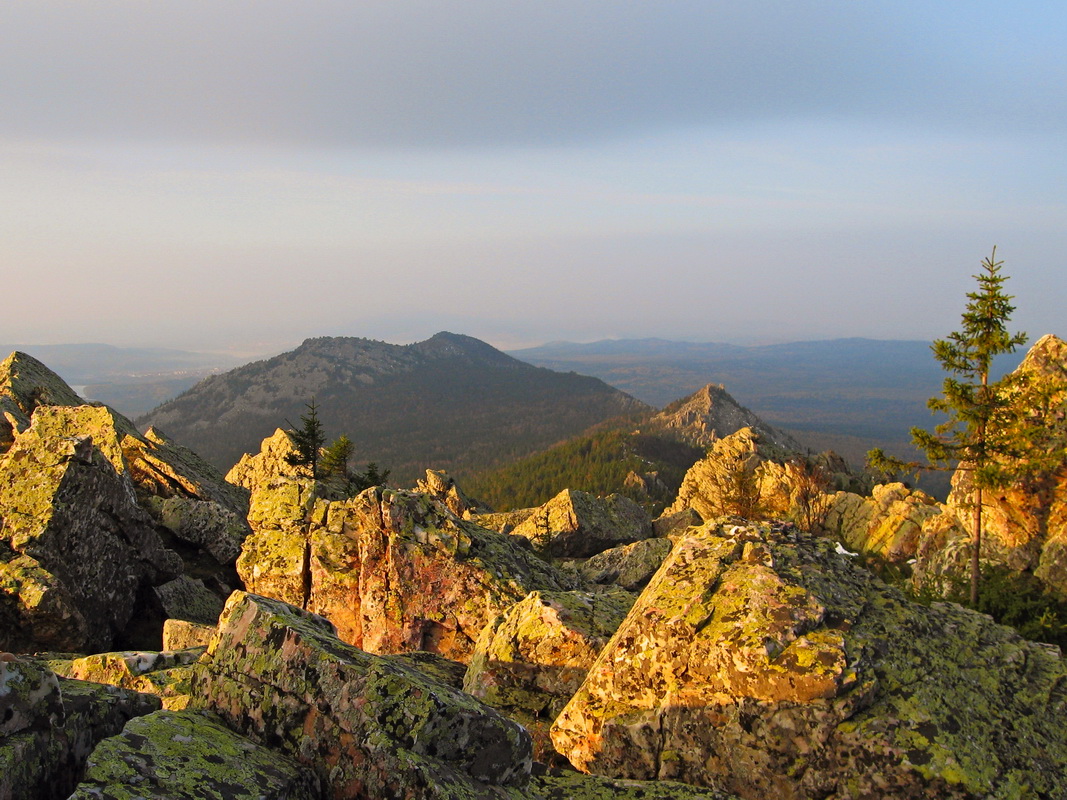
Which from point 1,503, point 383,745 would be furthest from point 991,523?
point 1,503

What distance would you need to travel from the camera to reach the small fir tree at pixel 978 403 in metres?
27.5

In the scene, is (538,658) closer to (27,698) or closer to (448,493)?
(27,698)

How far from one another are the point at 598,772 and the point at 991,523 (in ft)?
103

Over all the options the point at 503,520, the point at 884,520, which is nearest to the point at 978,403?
the point at 884,520

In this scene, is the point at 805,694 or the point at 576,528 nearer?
the point at 805,694

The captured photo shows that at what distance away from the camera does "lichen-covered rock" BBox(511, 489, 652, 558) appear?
47.6 meters

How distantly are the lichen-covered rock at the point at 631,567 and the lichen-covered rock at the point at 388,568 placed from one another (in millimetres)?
12231

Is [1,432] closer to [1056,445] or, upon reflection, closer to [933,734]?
[933,734]

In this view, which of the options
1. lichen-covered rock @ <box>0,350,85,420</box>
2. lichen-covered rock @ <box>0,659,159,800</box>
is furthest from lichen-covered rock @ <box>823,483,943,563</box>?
lichen-covered rock @ <box>0,350,85,420</box>

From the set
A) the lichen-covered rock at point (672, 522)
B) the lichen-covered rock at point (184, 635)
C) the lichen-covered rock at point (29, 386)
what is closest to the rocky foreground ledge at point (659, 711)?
the lichen-covered rock at point (184, 635)

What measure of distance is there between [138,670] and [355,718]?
5.73 meters

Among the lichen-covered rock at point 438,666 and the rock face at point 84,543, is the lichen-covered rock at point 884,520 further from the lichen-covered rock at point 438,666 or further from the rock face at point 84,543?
the rock face at point 84,543

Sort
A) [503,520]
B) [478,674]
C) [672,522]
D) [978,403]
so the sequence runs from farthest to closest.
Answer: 1. [672,522]
2. [503,520]
3. [978,403]
4. [478,674]

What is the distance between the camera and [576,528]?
159 ft
